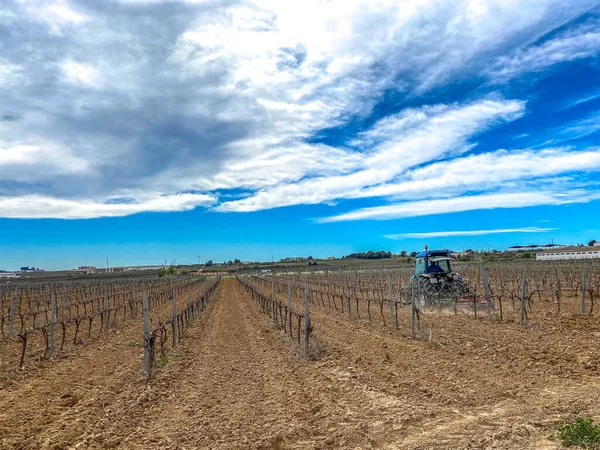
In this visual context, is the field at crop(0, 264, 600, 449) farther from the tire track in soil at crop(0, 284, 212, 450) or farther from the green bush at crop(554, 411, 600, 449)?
the green bush at crop(554, 411, 600, 449)

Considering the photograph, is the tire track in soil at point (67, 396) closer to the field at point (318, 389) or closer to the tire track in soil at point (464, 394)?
the field at point (318, 389)

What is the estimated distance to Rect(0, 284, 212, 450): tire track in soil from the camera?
5.70 metres

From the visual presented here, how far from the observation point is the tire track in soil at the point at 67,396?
18.7 ft

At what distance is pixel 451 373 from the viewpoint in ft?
25.3

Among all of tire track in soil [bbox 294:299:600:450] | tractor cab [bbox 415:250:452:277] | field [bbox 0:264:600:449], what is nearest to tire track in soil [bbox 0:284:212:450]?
field [bbox 0:264:600:449]

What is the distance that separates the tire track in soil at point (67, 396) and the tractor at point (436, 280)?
1060cm

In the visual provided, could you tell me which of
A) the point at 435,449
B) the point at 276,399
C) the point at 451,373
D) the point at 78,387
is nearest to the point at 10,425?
the point at 78,387

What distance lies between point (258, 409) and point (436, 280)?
40.7 ft

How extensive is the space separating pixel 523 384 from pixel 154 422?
5536 mm

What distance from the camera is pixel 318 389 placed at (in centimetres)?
724

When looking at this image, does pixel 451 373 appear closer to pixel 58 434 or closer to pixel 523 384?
pixel 523 384

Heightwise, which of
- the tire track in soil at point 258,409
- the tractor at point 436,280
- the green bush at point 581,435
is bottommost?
the tire track in soil at point 258,409

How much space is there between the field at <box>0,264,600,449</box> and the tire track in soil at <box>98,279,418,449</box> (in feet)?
0.08

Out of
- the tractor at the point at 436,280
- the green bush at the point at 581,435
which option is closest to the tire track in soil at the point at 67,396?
the green bush at the point at 581,435
